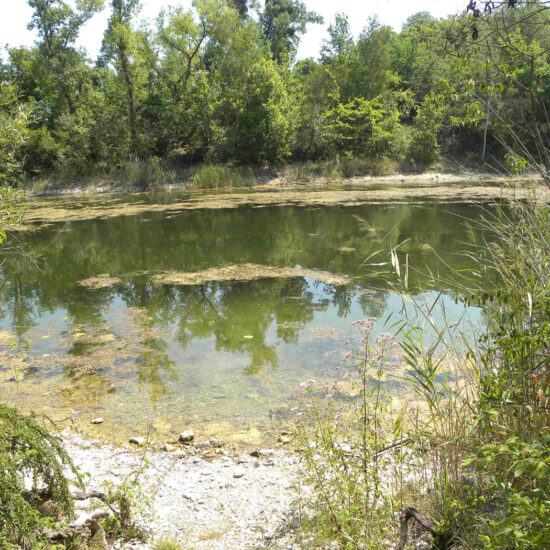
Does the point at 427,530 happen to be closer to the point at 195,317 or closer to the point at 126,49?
the point at 195,317

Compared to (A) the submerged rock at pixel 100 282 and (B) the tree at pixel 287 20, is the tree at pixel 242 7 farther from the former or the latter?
(A) the submerged rock at pixel 100 282

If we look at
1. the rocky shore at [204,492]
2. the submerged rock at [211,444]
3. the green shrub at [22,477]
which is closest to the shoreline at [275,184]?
the submerged rock at [211,444]

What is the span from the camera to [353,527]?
7.63 feet

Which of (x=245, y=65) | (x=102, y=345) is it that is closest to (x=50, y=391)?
(x=102, y=345)

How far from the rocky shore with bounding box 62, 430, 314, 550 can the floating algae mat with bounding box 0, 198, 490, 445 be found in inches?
13.2

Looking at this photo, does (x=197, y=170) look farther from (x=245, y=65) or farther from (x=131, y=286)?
(x=131, y=286)

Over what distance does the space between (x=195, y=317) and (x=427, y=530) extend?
5163 millimetres

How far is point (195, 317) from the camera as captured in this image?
7035mm

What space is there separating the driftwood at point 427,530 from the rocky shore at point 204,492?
58 centimetres

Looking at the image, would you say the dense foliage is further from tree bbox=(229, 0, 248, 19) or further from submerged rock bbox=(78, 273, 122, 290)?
submerged rock bbox=(78, 273, 122, 290)

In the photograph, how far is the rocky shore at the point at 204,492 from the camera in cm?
262

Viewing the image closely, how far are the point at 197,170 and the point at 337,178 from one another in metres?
9.10

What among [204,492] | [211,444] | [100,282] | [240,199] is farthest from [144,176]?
[204,492]

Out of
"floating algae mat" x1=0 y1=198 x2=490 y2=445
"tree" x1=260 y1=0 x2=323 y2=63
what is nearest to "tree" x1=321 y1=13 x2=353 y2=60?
"tree" x1=260 y1=0 x2=323 y2=63
